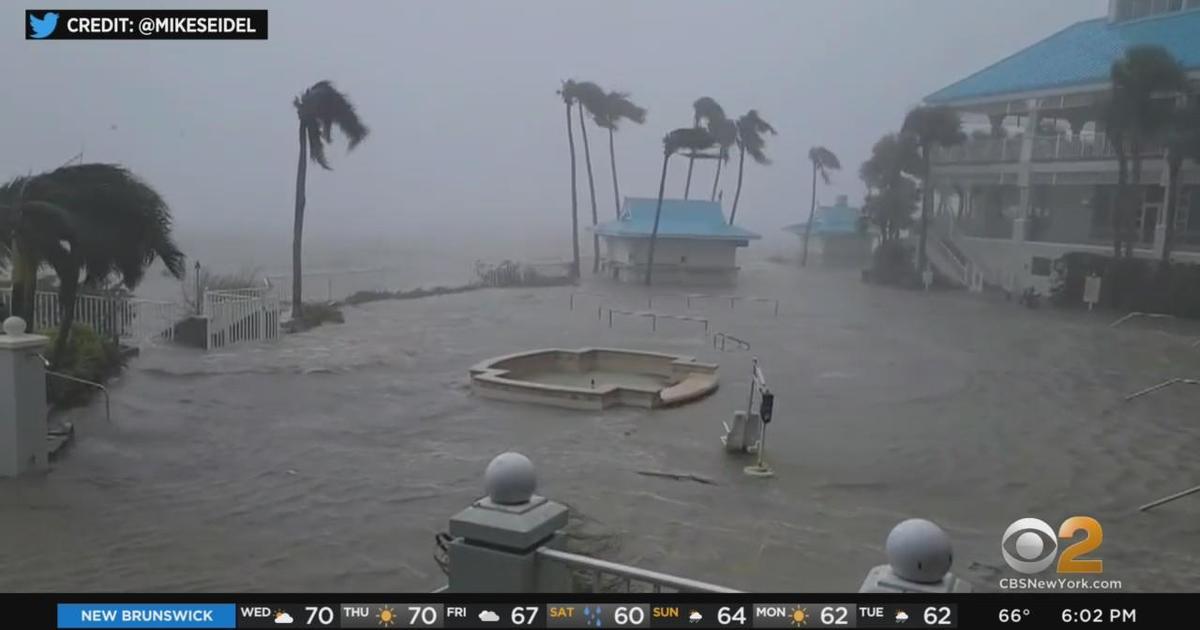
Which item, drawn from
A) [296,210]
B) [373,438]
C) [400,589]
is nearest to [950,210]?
[296,210]

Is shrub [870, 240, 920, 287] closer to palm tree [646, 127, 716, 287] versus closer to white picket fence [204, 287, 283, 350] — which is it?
palm tree [646, 127, 716, 287]

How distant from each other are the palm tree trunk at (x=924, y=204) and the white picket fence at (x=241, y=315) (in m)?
18.8

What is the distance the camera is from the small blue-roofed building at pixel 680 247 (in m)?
30.1

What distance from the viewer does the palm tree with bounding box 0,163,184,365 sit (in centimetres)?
734

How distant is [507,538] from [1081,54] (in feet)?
80.3

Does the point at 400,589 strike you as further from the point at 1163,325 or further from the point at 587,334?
the point at 1163,325

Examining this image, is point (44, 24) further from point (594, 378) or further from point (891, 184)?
point (891, 184)

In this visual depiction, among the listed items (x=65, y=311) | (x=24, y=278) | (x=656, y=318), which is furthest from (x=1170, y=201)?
(x=24, y=278)

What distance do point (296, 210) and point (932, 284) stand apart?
16.9 metres

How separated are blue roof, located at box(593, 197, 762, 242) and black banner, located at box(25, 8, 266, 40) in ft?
88.5

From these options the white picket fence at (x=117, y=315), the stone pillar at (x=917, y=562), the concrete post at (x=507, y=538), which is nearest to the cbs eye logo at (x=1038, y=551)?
the stone pillar at (x=917, y=562)

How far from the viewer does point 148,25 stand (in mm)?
3184

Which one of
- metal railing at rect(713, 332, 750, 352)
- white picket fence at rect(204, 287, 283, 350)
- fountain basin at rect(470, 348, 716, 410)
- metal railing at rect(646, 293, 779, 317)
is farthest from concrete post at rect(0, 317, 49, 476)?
metal railing at rect(646, 293, 779, 317)

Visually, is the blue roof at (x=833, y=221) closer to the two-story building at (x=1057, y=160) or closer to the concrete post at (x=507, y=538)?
the two-story building at (x=1057, y=160)
